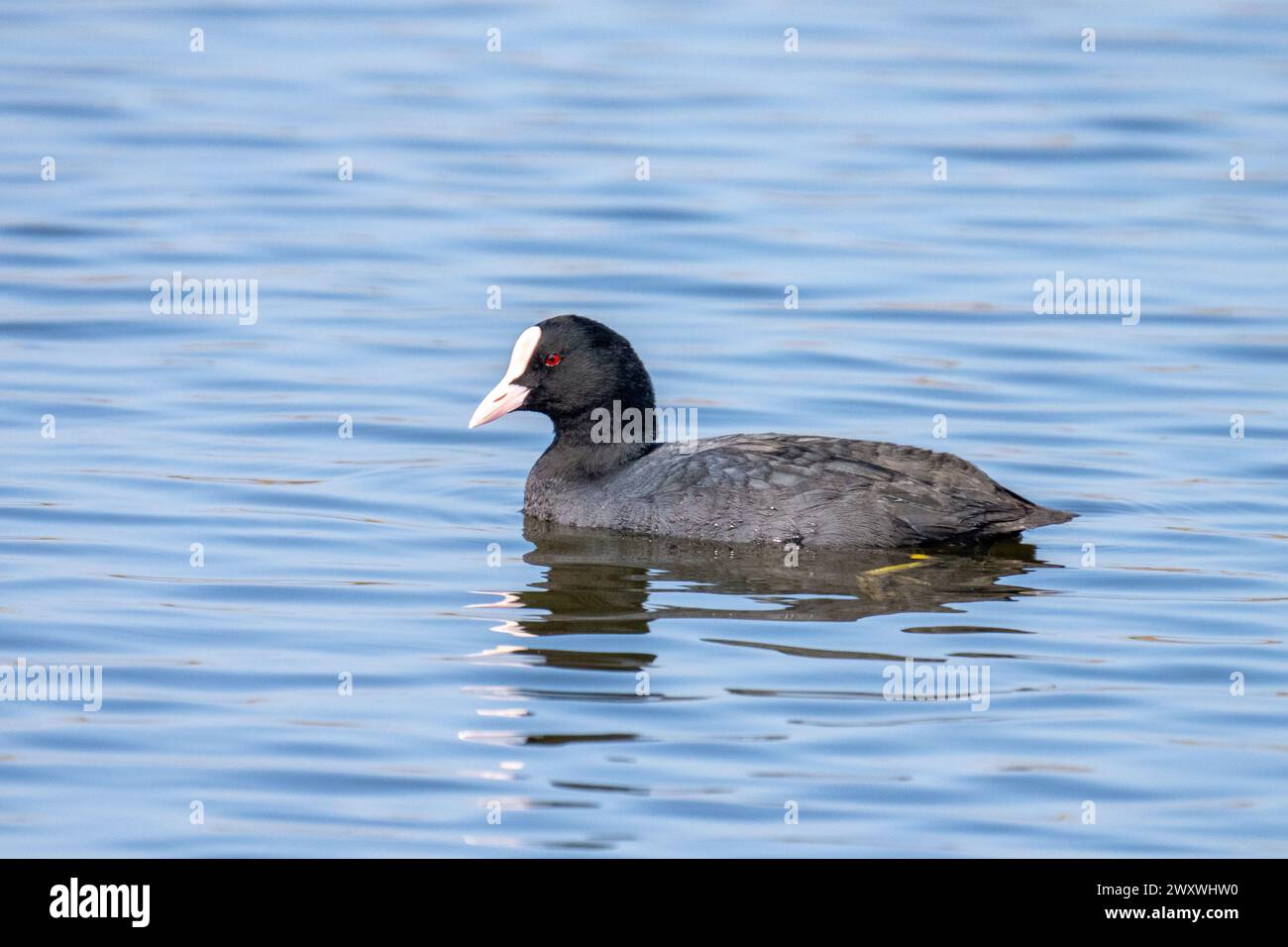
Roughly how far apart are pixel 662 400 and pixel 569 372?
88.1 inches

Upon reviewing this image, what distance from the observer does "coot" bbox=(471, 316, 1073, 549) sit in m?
10.2

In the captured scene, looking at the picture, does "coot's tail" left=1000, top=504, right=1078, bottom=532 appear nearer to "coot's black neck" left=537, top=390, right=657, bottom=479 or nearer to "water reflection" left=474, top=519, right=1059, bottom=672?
"water reflection" left=474, top=519, right=1059, bottom=672

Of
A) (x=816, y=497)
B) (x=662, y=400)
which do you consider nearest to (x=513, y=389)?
(x=816, y=497)

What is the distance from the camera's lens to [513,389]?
11.0 meters

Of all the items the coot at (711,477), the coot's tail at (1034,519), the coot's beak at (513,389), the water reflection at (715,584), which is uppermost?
the coot's beak at (513,389)

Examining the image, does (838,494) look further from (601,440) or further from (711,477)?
(601,440)

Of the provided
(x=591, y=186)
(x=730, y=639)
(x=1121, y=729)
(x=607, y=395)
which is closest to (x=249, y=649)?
(x=730, y=639)

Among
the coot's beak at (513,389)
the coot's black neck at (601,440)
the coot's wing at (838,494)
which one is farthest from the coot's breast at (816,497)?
the coot's beak at (513,389)

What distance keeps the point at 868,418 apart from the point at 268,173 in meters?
7.65

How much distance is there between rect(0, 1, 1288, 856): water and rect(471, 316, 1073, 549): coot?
22 centimetres

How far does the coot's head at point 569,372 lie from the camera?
1095 cm

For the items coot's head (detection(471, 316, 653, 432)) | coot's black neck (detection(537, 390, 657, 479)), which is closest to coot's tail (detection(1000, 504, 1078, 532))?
coot's black neck (detection(537, 390, 657, 479))

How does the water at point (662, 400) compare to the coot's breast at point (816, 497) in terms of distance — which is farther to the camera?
the coot's breast at point (816, 497)

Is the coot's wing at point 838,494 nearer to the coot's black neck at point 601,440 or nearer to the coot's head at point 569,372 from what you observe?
the coot's black neck at point 601,440
